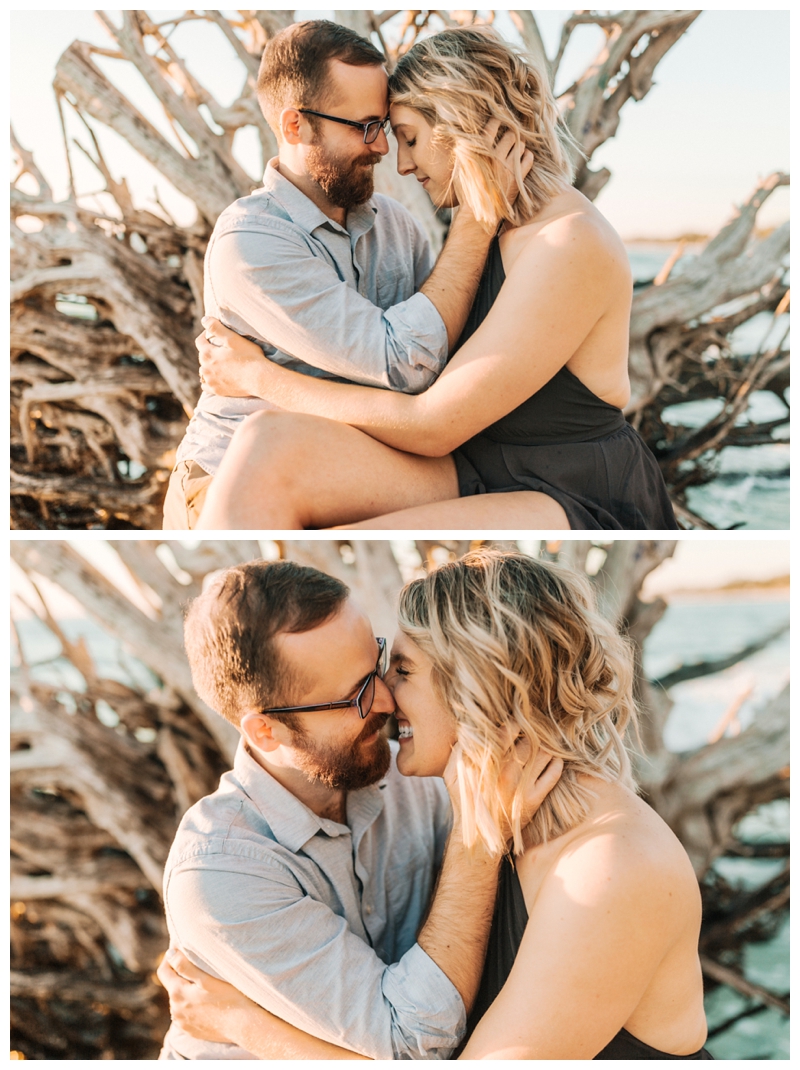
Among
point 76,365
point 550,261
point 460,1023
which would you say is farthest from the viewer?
point 76,365

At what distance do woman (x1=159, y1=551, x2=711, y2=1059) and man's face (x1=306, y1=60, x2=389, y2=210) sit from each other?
947 millimetres

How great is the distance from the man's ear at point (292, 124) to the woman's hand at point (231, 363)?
0.46m

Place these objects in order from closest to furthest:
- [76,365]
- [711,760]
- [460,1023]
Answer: [460,1023] < [711,760] < [76,365]

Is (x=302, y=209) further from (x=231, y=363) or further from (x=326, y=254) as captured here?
(x=231, y=363)

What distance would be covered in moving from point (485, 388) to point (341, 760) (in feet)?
2.79

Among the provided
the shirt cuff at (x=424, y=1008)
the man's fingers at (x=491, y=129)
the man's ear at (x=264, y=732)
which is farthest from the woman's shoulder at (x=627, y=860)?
the man's fingers at (x=491, y=129)

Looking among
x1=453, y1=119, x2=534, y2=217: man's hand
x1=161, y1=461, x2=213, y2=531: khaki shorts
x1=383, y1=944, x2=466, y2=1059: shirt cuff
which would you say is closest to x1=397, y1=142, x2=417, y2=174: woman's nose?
x1=453, y1=119, x2=534, y2=217: man's hand

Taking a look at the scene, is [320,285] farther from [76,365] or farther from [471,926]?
[76,365]

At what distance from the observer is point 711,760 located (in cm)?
376

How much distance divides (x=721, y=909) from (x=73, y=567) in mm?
3281

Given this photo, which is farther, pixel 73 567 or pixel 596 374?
pixel 73 567

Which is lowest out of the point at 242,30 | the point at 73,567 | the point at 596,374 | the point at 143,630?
the point at 143,630

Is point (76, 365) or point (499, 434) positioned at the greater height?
point (499, 434)
